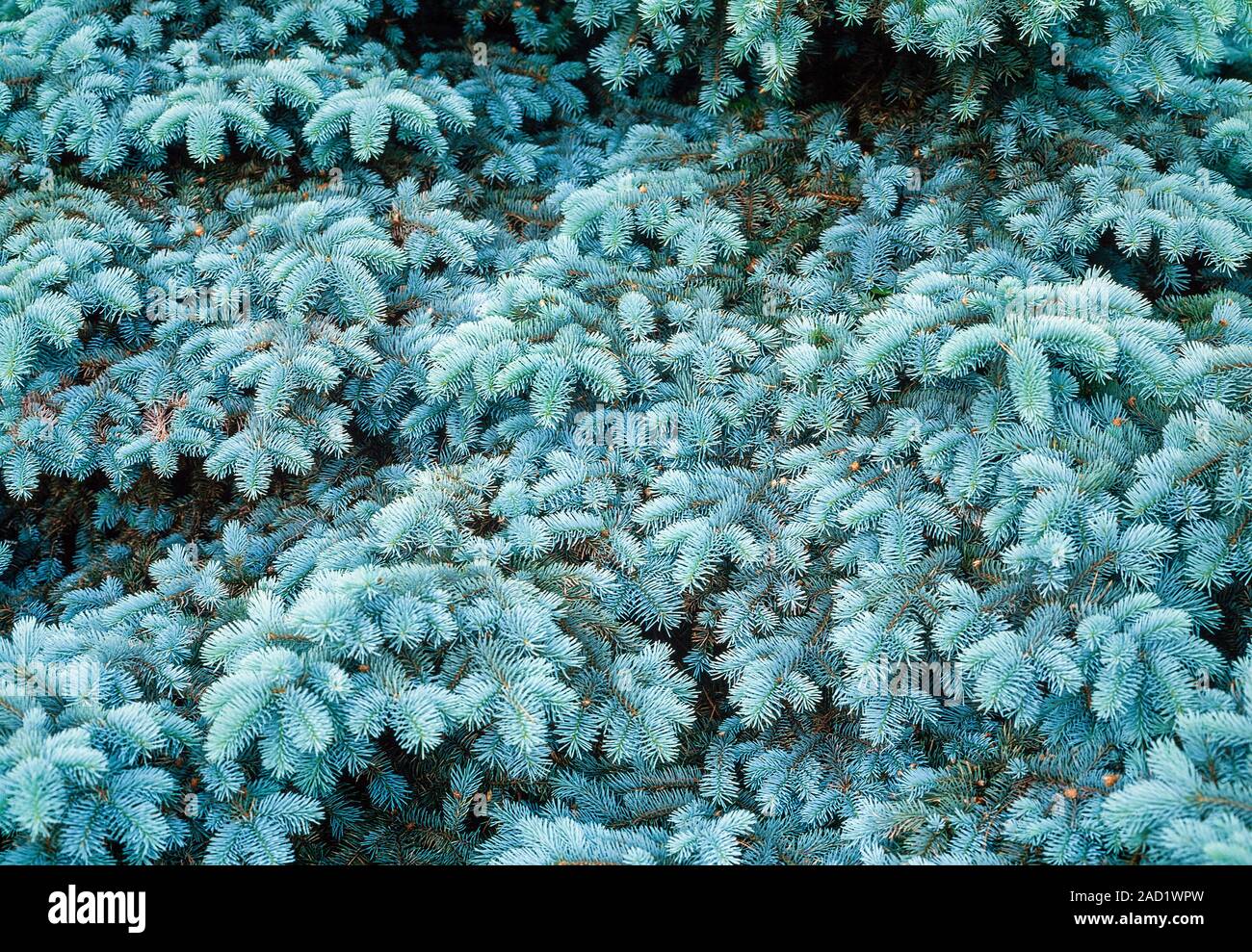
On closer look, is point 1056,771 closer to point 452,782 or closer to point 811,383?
point 811,383

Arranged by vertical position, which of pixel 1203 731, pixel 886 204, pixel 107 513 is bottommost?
pixel 1203 731

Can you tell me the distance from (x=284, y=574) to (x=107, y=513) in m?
1.00

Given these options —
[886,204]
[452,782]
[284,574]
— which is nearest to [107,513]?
[284,574]

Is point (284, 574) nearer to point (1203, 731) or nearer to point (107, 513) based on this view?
point (107, 513)

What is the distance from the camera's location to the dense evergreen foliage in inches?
72.6

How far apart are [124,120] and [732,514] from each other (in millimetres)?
2402

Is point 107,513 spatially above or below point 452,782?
above

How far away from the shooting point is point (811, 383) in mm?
2410

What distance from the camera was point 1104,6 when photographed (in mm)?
2686

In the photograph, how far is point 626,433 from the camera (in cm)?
247

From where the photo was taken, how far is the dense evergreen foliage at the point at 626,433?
1.84 m
